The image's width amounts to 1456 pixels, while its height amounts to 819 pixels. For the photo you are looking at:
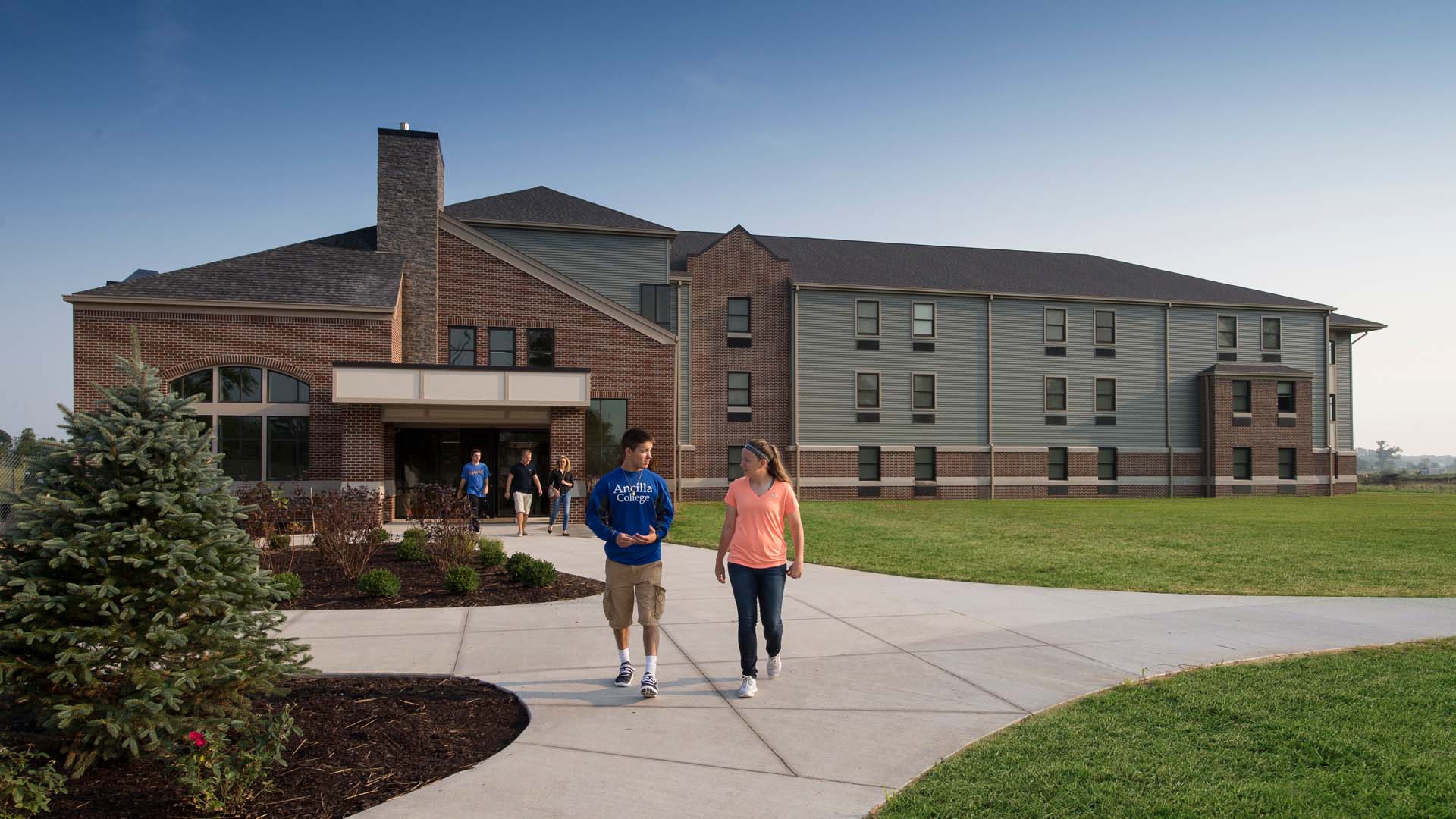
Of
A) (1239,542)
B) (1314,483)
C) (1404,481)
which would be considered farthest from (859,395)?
(1404,481)

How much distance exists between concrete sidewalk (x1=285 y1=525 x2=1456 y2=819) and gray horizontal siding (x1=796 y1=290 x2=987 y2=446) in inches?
955

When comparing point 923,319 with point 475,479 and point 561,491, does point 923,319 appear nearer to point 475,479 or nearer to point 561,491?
point 561,491

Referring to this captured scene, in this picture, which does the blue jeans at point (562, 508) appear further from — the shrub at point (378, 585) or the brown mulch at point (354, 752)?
the brown mulch at point (354, 752)

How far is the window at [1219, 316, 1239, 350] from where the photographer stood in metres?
41.2

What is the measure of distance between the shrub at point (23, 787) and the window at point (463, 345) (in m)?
23.0

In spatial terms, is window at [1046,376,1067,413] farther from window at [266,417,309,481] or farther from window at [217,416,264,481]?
window at [217,416,264,481]

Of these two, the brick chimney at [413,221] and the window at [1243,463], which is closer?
the brick chimney at [413,221]

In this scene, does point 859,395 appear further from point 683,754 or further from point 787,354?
point 683,754

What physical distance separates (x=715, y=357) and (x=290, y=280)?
1660 centimetres

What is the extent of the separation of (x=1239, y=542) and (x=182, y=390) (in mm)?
24101

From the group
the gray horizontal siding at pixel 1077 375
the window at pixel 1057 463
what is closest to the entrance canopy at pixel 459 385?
the gray horizontal siding at pixel 1077 375

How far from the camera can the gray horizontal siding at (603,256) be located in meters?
32.2

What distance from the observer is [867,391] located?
37.4 metres

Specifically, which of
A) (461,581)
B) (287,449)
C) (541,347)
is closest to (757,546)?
(461,581)
